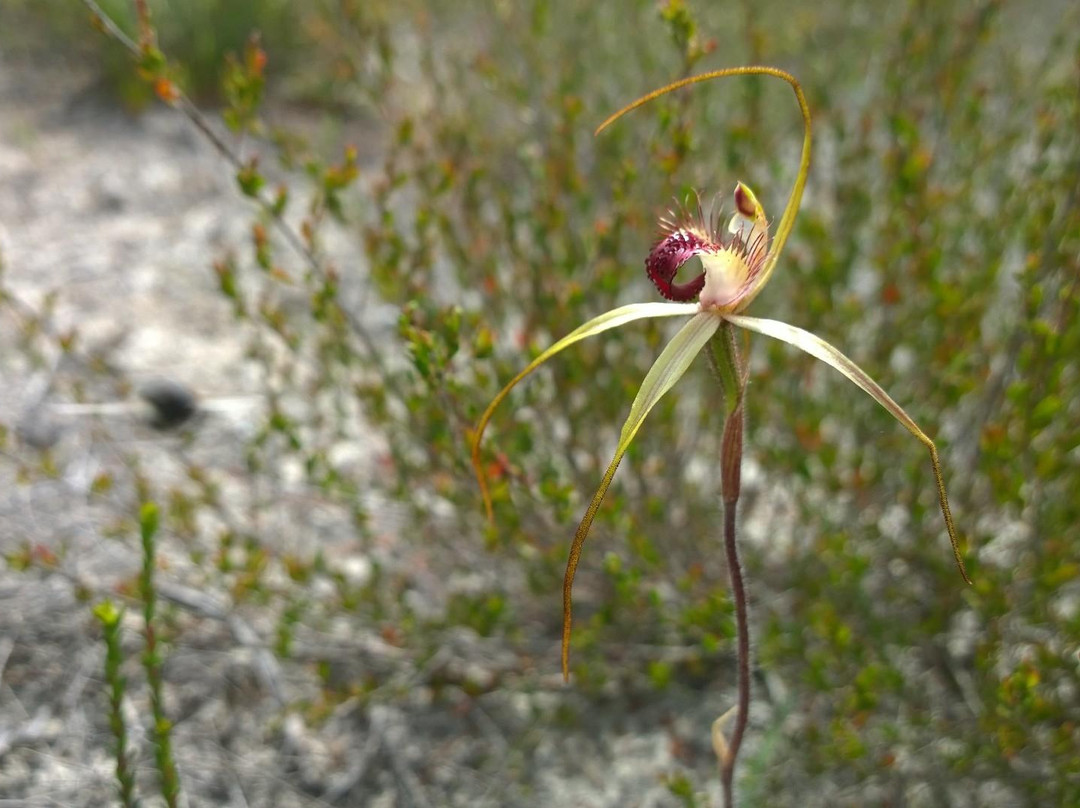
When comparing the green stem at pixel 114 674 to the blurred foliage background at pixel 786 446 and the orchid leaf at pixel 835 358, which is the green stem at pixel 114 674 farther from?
the orchid leaf at pixel 835 358

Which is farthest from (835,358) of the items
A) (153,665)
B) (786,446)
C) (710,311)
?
(786,446)

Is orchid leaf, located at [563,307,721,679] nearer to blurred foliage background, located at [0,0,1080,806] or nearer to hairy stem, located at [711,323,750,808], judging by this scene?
hairy stem, located at [711,323,750,808]

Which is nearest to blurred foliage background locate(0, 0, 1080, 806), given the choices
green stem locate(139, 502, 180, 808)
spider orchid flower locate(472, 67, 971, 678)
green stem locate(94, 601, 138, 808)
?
spider orchid flower locate(472, 67, 971, 678)

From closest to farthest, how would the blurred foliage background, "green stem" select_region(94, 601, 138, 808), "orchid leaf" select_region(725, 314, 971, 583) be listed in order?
"orchid leaf" select_region(725, 314, 971, 583), "green stem" select_region(94, 601, 138, 808), the blurred foliage background

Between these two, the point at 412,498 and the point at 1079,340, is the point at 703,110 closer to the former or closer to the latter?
the point at 1079,340

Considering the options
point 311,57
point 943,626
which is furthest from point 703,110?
point 311,57

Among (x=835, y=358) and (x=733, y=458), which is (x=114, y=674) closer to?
(x=733, y=458)
